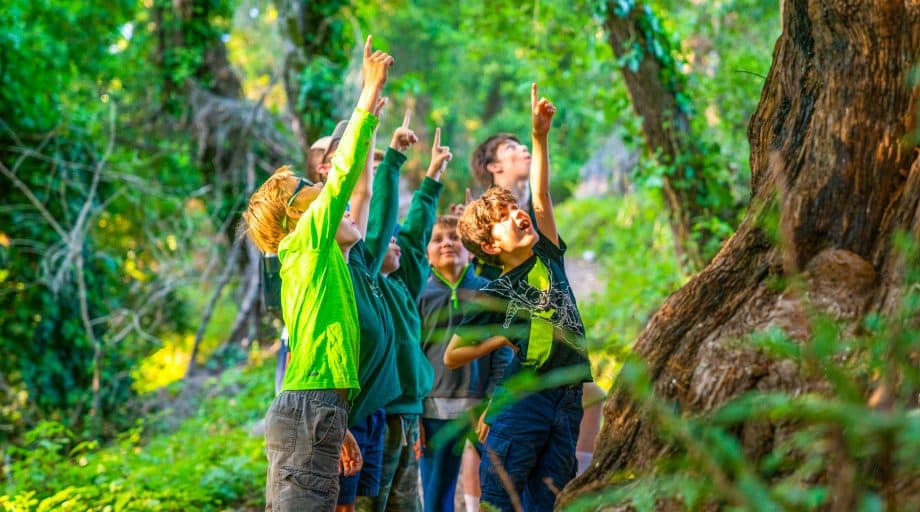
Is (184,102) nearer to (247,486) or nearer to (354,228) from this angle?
(247,486)

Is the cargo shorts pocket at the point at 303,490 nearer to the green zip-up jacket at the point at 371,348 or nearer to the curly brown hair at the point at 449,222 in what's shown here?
the green zip-up jacket at the point at 371,348

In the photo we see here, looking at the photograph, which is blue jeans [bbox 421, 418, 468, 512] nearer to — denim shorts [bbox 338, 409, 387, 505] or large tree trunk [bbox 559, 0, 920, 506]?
denim shorts [bbox 338, 409, 387, 505]

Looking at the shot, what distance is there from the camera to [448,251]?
4984 mm

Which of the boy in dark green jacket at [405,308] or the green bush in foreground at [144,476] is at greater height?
the boy in dark green jacket at [405,308]

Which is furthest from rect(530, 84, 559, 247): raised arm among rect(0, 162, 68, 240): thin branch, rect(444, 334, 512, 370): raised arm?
rect(0, 162, 68, 240): thin branch

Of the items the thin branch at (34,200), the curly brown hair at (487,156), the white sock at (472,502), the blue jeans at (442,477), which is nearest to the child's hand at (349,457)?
the blue jeans at (442,477)

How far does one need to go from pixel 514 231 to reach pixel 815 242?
54.3 inches

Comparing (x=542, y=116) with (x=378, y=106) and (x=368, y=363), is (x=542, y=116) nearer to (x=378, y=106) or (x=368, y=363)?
(x=378, y=106)

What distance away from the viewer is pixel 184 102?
36.3ft

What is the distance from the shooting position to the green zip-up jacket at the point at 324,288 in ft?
10.3

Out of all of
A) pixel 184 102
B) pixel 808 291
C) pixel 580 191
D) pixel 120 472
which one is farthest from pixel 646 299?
pixel 580 191

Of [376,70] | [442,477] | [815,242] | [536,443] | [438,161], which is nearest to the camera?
[815,242]

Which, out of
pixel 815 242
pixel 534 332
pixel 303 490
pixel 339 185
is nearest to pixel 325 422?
pixel 303 490

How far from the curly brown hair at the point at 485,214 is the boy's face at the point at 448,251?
1.16 m
